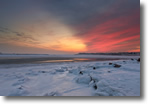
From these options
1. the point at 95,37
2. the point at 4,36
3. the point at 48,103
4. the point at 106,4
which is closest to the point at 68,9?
the point at 106,4

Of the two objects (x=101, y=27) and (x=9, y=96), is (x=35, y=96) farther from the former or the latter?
(x=101, y=27)

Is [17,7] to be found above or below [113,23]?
above

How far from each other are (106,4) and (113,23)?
850mm

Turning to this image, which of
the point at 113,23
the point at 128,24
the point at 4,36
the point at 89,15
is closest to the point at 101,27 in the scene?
the point at 113,23

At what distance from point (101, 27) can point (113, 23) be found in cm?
53

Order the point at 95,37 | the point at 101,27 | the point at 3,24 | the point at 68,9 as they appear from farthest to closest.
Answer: the point at 95,37
the point at 101,27
the point at 68,9
the point at 3,24

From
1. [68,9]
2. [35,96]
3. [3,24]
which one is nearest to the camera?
[35,96]

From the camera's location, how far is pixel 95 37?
4016 mm

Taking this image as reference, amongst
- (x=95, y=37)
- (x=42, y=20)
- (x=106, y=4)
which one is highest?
(x=106, y=4)

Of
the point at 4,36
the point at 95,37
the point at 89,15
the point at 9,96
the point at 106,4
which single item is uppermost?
the point at 106,4

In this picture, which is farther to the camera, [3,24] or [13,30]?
[13,30]

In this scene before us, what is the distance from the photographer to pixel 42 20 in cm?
336

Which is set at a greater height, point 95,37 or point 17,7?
point 17,7

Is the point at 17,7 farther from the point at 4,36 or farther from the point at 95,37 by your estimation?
the point at 95,37
